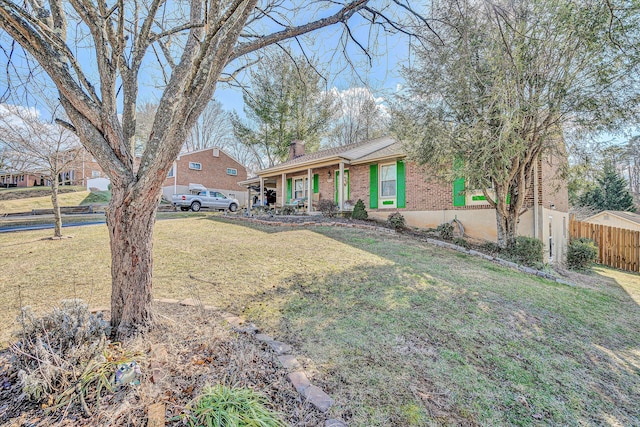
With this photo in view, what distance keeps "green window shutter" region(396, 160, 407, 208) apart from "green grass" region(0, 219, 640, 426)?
5.00 m

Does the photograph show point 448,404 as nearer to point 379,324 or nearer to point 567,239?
point 379,324

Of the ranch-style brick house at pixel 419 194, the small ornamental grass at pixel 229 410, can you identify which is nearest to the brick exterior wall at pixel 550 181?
the ranch-style brick house at pixel 419 194

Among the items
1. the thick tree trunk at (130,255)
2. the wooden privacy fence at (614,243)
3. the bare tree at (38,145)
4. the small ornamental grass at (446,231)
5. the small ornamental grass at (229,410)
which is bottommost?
the wooden privacy fence at (614,243)

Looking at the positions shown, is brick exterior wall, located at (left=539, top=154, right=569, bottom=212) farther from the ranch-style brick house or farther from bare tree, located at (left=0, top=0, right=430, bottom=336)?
bare tree, located at (left=0, top=0, right=430, bottom=336)

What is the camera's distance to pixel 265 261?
19.4 feet

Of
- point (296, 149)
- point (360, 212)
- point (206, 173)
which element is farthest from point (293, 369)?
point (206, 173)

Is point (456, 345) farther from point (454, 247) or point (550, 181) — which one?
point (550, 181)

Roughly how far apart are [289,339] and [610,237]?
1623cm

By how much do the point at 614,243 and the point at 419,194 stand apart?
9.07 metres

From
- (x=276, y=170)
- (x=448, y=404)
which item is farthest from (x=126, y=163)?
(x=276, y=170)

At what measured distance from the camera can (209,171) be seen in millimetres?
25766

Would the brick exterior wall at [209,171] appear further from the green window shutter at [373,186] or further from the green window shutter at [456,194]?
the green window shutter at [456,194]

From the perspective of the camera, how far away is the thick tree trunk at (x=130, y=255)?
252 cm

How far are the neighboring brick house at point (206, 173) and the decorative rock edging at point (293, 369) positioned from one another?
2208cm
